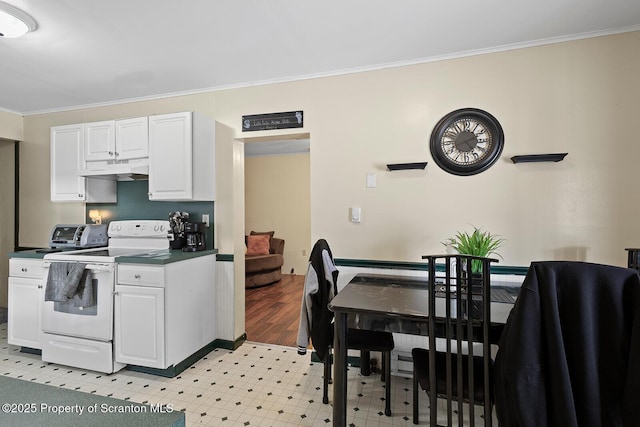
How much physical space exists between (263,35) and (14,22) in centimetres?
149

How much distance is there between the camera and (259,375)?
2.42 metres

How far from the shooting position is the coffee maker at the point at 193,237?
2.77 meters

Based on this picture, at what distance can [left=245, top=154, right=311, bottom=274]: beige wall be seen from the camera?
234 inches

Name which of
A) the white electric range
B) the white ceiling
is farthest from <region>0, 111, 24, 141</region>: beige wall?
the white electric range

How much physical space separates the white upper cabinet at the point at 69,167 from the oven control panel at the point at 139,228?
0.36 metres

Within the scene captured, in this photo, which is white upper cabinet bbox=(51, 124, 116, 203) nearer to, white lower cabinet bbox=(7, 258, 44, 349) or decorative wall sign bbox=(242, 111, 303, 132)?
white lower cabinet bbox=(7, 258, 44, 349)

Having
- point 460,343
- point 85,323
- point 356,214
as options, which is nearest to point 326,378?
point 460,343

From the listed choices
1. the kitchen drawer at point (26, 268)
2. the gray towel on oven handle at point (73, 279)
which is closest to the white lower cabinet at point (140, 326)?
the gray towel on oven handle at point (73, 279)

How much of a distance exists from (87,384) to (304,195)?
426 centimetres

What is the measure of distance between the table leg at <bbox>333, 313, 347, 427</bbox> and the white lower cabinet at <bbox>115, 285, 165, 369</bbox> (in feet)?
4.67

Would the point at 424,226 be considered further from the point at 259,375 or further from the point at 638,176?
the point at 259,375

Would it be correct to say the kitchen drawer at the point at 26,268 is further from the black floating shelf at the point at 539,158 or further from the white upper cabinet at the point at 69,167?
the black floating shelf at the point at 539,158

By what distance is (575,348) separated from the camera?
3.84 feet

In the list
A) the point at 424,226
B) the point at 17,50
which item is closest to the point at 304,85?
the point at 424,226
